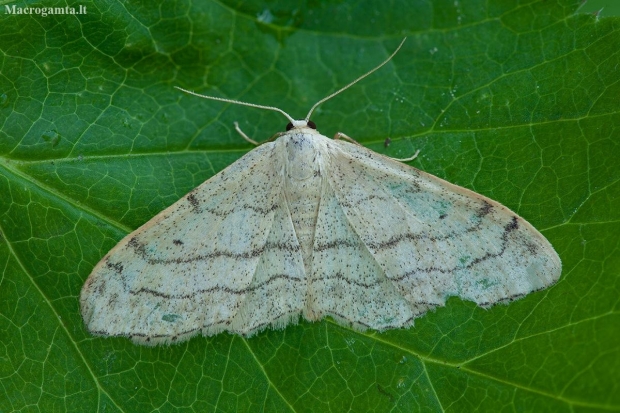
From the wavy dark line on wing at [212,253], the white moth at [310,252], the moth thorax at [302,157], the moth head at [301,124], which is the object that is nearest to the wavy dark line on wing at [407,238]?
the white moth at [310,252]

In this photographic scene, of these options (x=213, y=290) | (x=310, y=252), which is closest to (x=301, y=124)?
(x=310, y=252)

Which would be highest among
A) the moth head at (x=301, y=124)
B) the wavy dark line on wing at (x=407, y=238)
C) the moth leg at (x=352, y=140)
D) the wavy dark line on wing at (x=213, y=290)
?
the moth head at (x=301, y=124)

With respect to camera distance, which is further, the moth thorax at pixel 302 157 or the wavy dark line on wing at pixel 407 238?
the moth thorax at pixel 302 157

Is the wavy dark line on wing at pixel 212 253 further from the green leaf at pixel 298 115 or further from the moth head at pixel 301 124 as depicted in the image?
the moth head at pixel 301 124

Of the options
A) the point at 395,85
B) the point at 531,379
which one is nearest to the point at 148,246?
the point at 395,85

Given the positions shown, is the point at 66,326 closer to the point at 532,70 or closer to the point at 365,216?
the point at 365,216

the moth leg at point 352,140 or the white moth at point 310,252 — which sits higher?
the moth leg at point 352,140

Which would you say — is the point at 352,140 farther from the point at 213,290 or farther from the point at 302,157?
the point at 213,290
